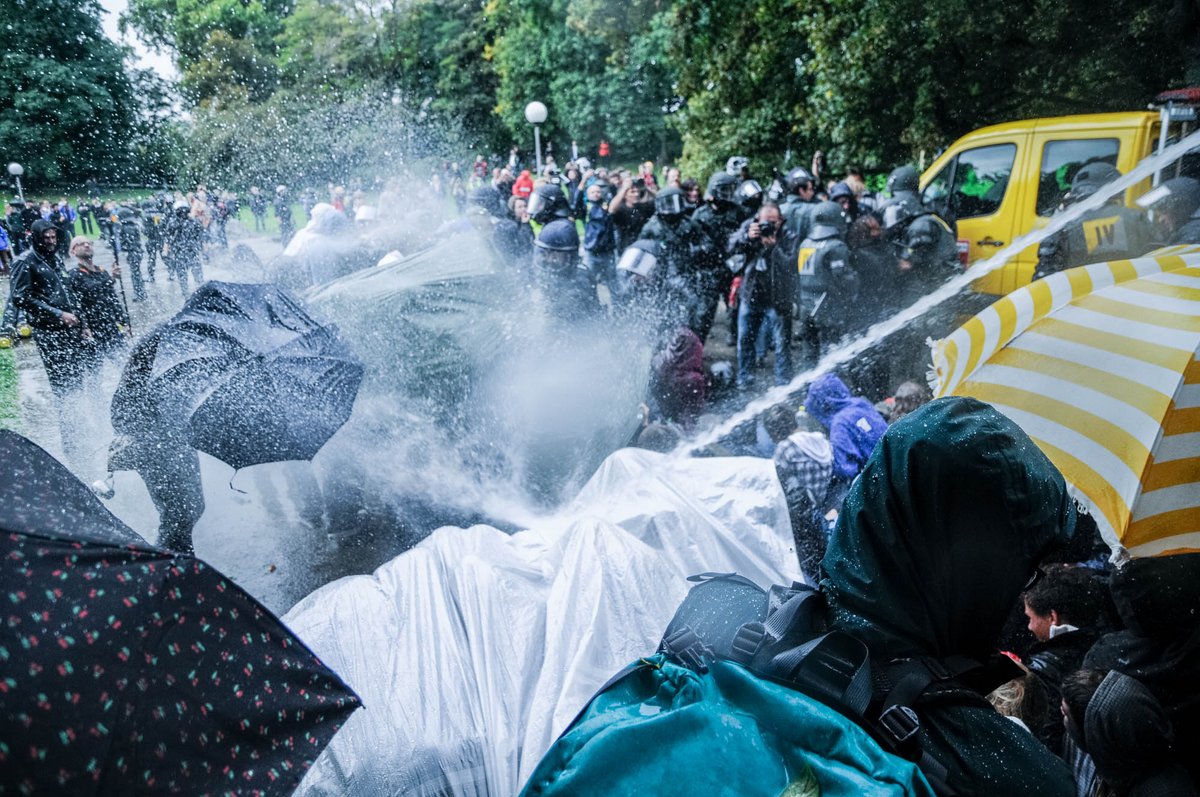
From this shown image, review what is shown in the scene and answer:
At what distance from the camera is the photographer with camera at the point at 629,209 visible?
8.23 meters

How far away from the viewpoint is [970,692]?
1163 millimetres

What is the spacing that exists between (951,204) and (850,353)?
1679mm

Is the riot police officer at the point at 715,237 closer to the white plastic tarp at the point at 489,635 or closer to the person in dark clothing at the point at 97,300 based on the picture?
the person in dark clothing at the point at 97,300

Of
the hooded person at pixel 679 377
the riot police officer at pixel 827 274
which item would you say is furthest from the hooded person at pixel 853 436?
the riot police officer at pixel 827 274

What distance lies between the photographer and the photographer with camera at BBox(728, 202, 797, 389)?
6.51 metres

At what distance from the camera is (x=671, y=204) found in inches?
276

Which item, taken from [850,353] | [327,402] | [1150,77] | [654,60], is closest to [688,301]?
[850,353]

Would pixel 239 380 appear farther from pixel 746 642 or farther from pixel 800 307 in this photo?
pixel 800 307

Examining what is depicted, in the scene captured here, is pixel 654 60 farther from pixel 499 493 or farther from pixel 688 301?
pixel 499 493

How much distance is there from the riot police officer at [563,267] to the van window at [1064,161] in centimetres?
363

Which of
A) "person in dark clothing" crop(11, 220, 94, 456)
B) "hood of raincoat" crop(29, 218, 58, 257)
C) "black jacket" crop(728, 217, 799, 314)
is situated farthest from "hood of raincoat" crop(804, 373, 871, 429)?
"hood of raincoat" crop(29, 218, 58, 257)

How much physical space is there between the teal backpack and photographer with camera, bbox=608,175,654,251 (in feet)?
23.9

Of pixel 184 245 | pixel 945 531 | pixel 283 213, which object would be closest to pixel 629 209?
pixel 184 245

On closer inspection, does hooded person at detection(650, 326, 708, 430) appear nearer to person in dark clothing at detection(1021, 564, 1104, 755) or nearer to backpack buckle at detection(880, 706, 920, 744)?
person in dark clothing at detection(1021, 564, 1104, 755)
